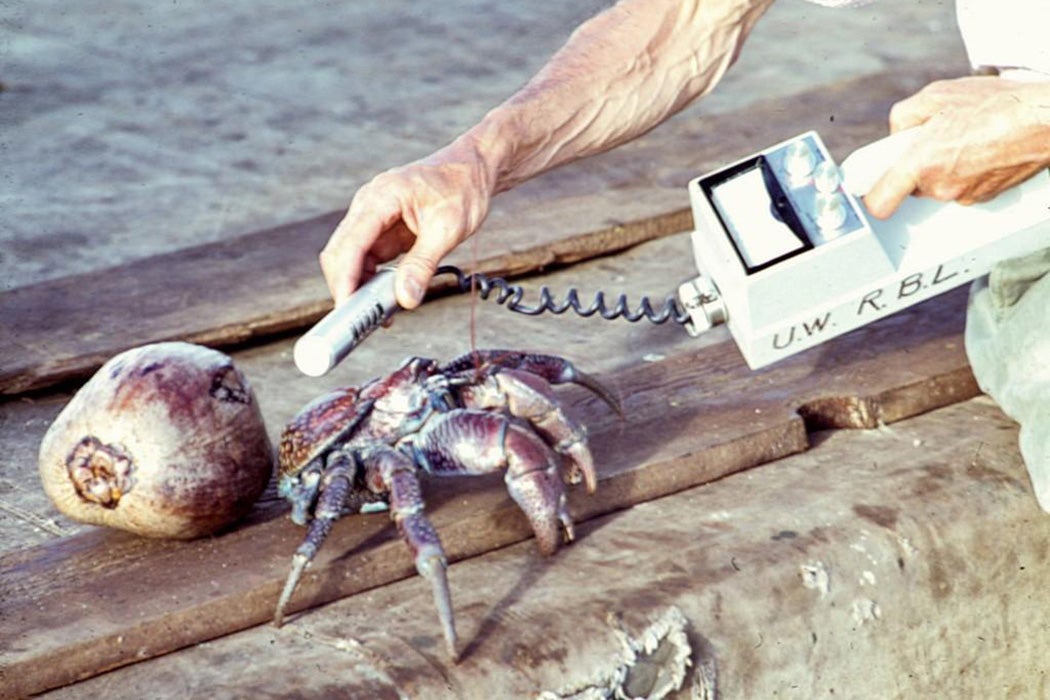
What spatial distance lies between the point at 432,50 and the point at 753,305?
303 centimetres

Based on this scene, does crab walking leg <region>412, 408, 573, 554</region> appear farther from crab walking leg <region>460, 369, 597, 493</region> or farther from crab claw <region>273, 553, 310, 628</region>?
crab claw <region>273, 553, 310, 628</region>

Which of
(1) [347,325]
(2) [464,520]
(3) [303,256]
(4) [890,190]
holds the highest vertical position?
(4) [890,190]

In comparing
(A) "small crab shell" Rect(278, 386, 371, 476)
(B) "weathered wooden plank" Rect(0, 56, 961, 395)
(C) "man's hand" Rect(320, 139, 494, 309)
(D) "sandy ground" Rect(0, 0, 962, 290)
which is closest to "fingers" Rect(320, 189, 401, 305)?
(C) "man's hand" Rect(320, 139, 494, 309)

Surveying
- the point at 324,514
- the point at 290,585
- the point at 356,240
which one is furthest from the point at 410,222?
the point at 290,585

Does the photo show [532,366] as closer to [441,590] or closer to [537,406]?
[537,406]

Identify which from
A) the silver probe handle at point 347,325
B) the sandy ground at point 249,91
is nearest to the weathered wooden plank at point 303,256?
the sandy ground at point 249,91

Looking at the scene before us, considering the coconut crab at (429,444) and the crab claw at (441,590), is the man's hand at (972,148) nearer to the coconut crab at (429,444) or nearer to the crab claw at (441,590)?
the coconut crab at (429,444)

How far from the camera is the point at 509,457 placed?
8.21 feet

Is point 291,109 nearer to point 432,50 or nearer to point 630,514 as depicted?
point 432,50

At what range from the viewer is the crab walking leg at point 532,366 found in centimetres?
270

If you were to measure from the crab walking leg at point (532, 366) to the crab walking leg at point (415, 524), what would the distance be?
0.69 ft

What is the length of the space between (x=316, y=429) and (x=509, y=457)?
0.95 feet

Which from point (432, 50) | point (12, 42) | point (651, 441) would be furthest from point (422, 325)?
point (12, 42)

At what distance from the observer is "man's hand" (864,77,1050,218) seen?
2.59 metres
